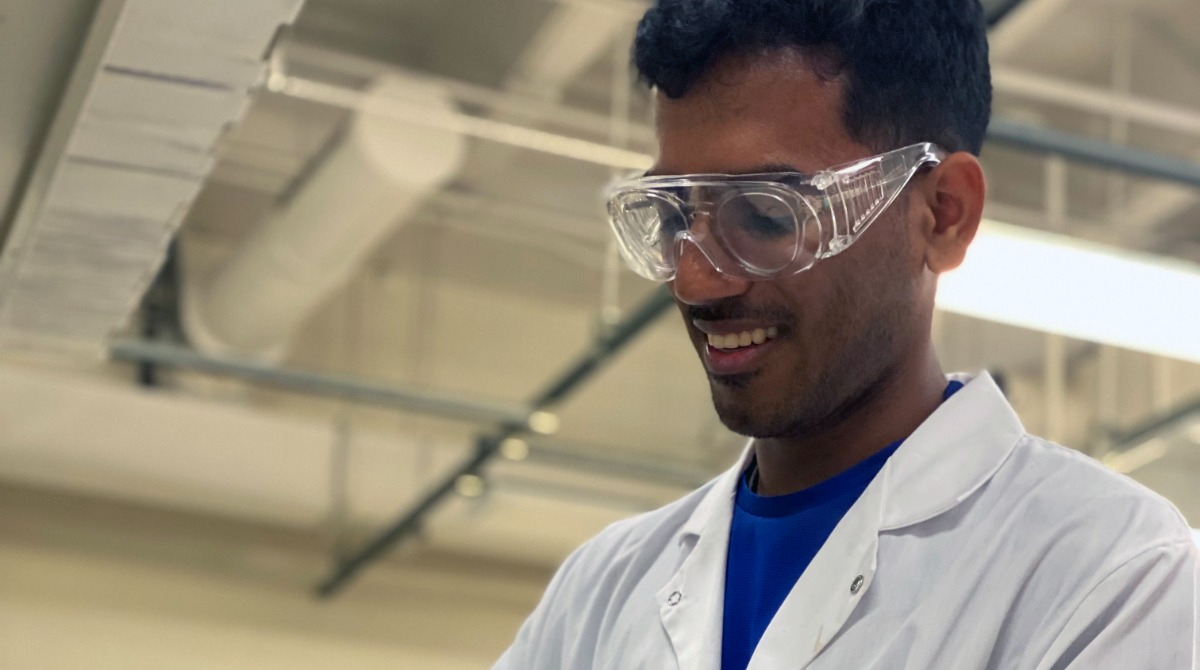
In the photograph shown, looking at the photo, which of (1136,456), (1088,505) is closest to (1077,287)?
(1088,505)

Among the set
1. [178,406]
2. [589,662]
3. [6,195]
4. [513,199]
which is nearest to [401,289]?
[513,199]

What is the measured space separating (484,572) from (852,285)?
611 centimetres

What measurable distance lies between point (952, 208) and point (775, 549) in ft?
1.08

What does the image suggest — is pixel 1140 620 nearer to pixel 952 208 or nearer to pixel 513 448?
pixel 952 208

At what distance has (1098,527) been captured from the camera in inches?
47.4

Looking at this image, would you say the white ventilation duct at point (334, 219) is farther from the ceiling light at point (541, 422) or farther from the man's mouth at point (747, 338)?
the man's mouth at point (747, 338)

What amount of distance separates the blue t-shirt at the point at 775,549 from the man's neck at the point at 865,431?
13 millimetres

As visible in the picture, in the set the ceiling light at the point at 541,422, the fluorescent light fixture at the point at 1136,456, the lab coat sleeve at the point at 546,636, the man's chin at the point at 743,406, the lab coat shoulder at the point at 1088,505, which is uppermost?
the lab coat shoulder at the point at 1088,505

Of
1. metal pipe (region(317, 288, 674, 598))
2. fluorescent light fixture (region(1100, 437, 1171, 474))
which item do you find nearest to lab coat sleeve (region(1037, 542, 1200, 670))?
metal pipe (region(317, 288, 674, 598))

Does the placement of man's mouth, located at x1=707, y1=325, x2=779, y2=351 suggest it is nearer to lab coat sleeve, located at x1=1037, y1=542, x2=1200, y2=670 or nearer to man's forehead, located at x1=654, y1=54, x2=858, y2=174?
man's forehead, located at x1=654, y1=54, x2=858, y2=174

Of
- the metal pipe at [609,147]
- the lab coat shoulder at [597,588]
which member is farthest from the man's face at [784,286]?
the metal pipe at [609,147]

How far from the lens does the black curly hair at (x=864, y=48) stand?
4.34 feet

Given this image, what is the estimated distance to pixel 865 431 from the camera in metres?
1.39

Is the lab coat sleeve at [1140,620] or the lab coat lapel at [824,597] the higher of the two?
the lab coat sleeve at [1140,620]
